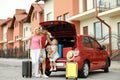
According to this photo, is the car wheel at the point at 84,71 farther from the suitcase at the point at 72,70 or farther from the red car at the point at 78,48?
the suitcase at the point at 72,70

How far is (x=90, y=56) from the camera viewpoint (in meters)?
14.5

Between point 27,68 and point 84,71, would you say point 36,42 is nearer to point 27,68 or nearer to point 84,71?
point 27,68

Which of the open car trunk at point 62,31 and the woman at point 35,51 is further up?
the open car trunk at point 62,31

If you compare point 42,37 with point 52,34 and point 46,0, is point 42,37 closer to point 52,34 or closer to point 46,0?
point 52,34

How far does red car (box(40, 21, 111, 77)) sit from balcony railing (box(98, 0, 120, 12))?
14212mm

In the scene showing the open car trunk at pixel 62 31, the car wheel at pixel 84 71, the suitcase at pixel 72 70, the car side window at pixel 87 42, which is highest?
the open car trunk at pixel 62 31

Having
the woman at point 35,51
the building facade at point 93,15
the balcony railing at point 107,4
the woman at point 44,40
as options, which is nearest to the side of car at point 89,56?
the woman at point 44,40

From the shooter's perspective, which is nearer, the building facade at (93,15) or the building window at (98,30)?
the building facade at (93,15)

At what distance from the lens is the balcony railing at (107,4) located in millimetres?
29797

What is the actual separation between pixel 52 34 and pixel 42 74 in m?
1.91

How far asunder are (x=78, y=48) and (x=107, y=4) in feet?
58.4

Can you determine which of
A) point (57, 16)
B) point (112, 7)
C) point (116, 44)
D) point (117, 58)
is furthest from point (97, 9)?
point (57, 16)

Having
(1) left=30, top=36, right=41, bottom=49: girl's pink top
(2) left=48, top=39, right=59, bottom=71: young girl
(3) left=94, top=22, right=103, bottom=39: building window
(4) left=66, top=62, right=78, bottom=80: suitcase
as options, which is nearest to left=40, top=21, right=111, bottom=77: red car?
(2) left=48, top=39, right=59, bottom=71: young girl

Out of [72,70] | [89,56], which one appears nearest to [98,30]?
[89,56]
